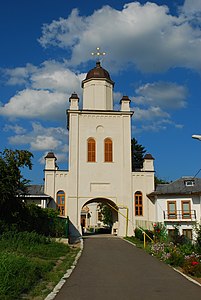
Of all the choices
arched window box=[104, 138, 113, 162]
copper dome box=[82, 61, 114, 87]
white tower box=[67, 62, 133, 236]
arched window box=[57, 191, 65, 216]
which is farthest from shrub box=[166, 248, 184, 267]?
copper dome box=[82, 61, 114, 87]

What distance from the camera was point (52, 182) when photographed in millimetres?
33969

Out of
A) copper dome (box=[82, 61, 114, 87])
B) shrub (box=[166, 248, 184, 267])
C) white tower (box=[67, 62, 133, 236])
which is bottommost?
shrub (box=[166, 248, 184, 267])

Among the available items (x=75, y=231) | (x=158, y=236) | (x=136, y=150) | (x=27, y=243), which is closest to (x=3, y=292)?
(x=27, y=243)

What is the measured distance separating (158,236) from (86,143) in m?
13.4

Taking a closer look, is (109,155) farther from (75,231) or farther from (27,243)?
(27,243)

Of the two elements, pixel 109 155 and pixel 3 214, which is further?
pixel 109 155

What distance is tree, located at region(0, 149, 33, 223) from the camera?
63.7 ft

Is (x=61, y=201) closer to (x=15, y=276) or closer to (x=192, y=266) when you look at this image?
(x=192, y=266)

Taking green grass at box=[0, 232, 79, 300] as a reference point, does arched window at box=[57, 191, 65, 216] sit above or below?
above

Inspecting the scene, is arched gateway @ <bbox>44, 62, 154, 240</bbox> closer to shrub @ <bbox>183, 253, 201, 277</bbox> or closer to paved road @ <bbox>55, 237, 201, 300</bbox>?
paved road @ <bbox>55, 237, 201, 300</bbox>

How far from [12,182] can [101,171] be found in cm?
1569

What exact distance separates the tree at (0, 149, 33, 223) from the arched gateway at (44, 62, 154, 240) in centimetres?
1326

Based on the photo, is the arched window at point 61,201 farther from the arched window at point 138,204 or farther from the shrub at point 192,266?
the shrub at point 192,266

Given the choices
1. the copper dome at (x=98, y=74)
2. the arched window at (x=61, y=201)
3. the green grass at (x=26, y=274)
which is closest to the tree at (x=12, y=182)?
the green grass at (x=26, y=274)
